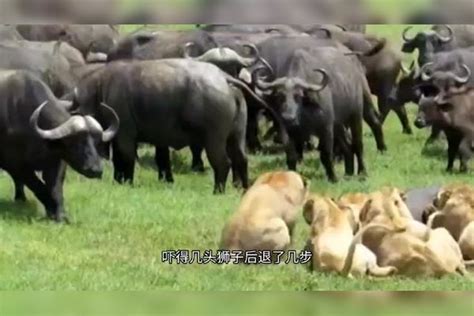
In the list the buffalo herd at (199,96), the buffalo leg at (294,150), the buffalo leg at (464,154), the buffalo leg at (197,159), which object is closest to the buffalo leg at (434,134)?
the buffalo herd at (199,96)

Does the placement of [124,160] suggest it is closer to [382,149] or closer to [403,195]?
[382,149]

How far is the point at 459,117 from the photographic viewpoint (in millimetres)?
9836

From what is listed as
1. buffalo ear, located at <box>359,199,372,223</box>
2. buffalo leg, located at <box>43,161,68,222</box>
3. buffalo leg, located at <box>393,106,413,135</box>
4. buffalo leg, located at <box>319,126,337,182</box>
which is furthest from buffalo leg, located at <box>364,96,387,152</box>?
buffalo leg, located at <box>43,161,68,222</box>

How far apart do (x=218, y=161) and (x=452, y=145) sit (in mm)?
1761

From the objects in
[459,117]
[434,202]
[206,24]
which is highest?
[206,24]

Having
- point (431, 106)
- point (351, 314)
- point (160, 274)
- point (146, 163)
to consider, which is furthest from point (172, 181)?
point (431, 106)

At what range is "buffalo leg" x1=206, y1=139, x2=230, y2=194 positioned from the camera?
7.68 m

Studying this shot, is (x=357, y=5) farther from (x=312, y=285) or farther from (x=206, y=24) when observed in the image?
(x=312, y=285)

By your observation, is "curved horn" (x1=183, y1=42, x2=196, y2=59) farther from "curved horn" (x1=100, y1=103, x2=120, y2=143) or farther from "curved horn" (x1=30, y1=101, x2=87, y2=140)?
"curved horn" (x1=30, y1=101, x2=87, y2=140)

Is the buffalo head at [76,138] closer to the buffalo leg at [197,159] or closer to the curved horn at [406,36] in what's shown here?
the buffalo leg at [197,159]

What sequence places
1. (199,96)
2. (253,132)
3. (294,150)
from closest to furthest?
(294,150)
(253,132)
(199,96)

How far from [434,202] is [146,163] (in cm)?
171

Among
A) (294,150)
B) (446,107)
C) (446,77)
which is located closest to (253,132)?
(294,150)

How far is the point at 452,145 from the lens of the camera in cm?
888
